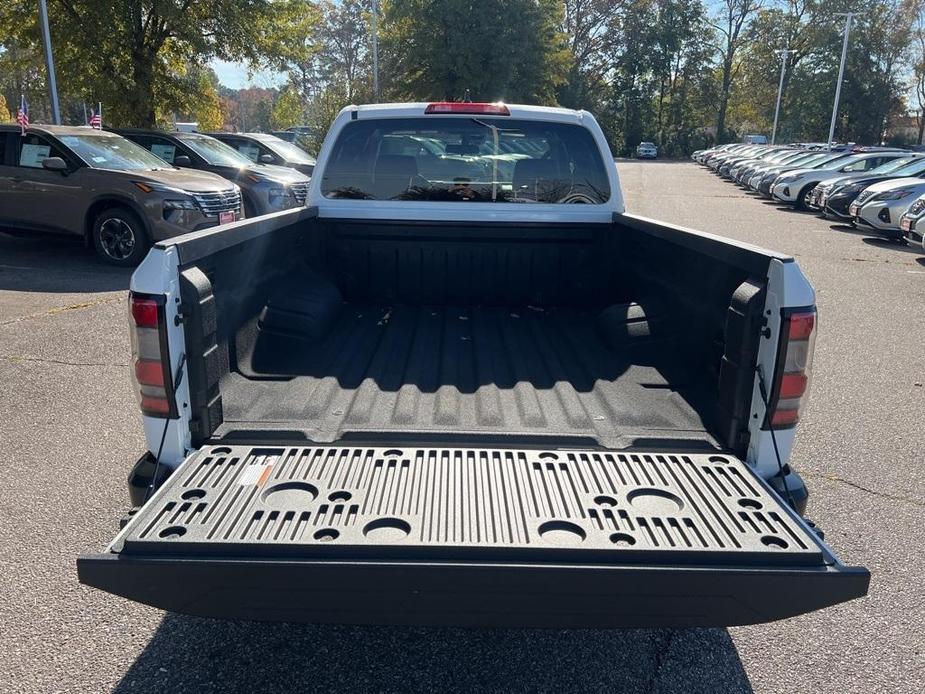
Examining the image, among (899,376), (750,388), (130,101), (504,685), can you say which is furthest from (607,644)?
(130,101)

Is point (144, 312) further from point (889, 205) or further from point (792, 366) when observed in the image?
point (889, 205)

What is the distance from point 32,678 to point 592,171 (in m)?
3.79

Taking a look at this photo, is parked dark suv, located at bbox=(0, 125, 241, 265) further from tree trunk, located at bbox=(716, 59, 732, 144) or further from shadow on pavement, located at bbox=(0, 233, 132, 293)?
tree trunk, located at bbox=(716, 59, 732, 144)

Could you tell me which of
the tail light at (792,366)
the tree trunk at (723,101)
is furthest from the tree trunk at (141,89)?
the tree trunk at (723,101)

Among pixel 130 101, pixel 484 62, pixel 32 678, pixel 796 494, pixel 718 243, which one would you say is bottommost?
pixel 32 678

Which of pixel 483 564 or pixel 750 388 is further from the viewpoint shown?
pixel 750 388

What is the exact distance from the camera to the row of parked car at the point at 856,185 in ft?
47.9

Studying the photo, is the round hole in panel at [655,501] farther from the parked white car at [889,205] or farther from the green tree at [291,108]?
the green tree at [291,108]

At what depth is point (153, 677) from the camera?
2.62 metres

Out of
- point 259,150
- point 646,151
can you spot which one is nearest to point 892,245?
point 259,150

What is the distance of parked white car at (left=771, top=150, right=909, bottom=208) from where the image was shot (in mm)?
20906

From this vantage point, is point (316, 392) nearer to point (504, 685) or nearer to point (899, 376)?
point (504, 685)

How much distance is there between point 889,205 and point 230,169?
1292 cm

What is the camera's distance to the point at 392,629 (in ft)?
9.59
